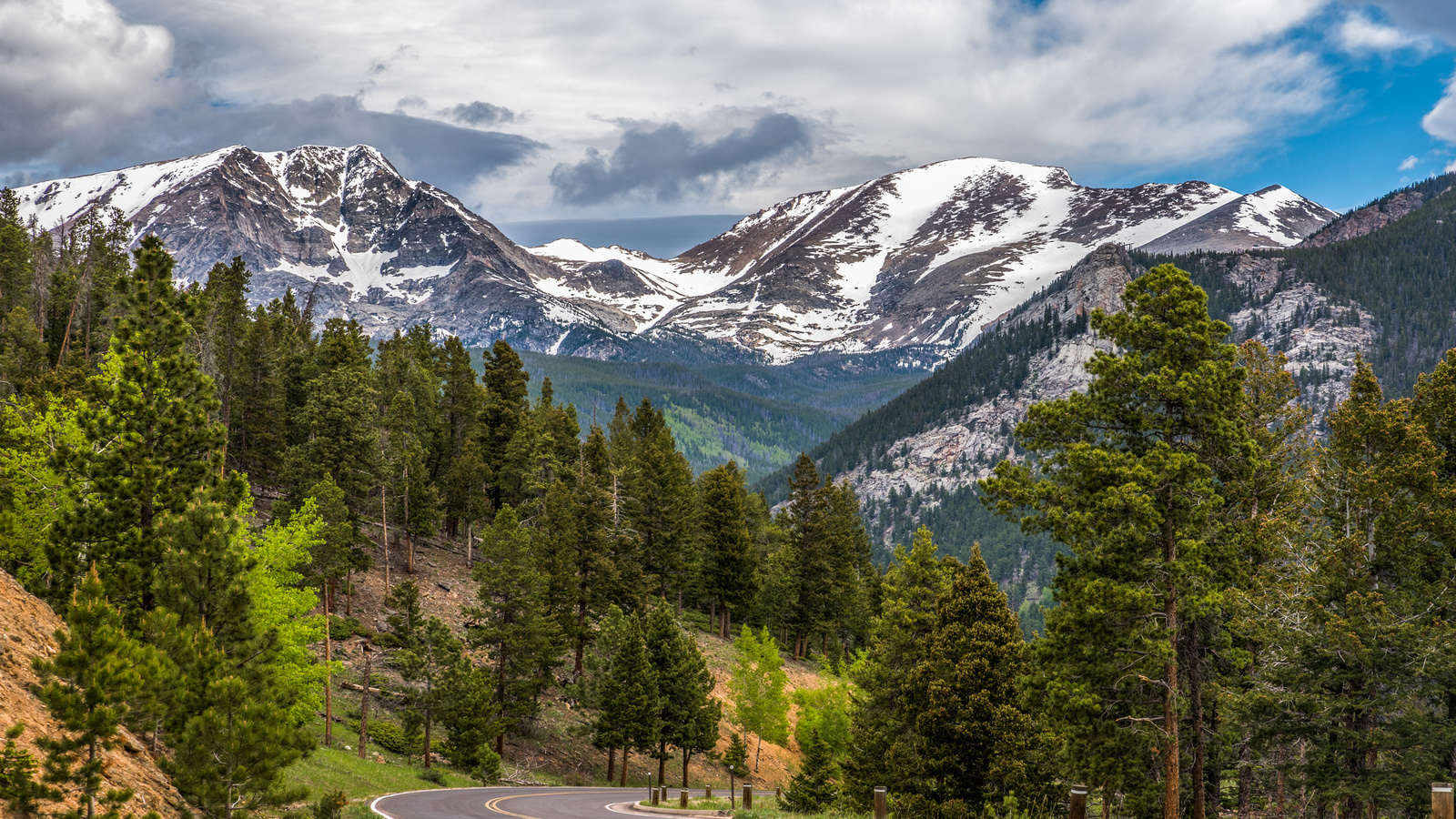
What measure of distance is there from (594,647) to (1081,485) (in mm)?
44886

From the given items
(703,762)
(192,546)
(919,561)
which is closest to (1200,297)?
(919,561)

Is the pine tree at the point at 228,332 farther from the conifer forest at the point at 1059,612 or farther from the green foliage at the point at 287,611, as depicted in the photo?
the green foliage at the point at 287,611

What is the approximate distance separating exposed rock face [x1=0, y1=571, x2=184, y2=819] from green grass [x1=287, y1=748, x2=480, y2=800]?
7.63m

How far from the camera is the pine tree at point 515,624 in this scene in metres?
45.2

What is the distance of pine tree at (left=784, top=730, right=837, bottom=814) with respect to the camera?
35.3 metres

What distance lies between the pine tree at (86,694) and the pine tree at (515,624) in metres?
30.0

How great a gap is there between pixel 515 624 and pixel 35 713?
1184 inches

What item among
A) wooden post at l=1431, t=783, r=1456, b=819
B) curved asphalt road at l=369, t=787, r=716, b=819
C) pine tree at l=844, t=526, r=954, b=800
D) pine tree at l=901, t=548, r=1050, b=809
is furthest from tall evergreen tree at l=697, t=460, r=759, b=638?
wooden post at l=1431, t=783, r=1456, b=819

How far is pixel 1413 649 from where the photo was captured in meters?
19.9

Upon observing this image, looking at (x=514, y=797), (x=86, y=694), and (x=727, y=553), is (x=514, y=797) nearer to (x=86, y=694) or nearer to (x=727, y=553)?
(x=86, y=694)

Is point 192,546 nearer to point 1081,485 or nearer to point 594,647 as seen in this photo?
point 1081,485

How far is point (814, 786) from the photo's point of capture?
36938mm

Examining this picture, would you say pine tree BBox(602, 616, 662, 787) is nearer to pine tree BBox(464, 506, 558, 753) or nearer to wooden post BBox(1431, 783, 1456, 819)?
pine tree BBox(464, 506, 558, 753)

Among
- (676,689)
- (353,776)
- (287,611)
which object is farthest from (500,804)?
(676,689)
